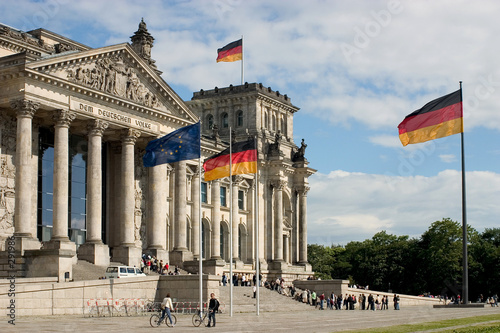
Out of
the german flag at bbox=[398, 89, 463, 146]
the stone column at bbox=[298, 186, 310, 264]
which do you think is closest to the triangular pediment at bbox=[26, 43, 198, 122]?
the german flag at bbox=[398, 89, 463, 146]

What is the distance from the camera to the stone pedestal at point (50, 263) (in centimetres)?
5066

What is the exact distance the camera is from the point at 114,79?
6128cm

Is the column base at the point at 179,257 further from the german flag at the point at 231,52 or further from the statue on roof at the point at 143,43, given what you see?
the german flag at the point at 231,52

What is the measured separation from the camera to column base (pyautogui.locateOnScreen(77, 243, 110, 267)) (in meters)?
57.2

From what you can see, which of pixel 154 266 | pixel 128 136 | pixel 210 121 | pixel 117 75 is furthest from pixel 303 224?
pixel 117 75

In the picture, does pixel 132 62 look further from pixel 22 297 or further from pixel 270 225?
pixel 270 225

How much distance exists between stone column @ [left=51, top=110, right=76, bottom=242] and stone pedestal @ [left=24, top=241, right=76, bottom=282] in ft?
11.3

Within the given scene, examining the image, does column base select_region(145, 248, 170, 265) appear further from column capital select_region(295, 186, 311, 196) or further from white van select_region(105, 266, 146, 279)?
column capital select_region(295, 186, 311, 196)

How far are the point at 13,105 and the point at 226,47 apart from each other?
99.1 feet

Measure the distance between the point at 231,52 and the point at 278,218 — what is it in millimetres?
24064

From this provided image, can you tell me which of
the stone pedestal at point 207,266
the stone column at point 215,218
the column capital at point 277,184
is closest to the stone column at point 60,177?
the stone pedestal at point 207,266

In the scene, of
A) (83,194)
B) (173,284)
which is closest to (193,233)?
(83,194)

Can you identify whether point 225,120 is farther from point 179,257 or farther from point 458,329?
point 458,329

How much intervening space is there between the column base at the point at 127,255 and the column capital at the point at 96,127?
902 cm
